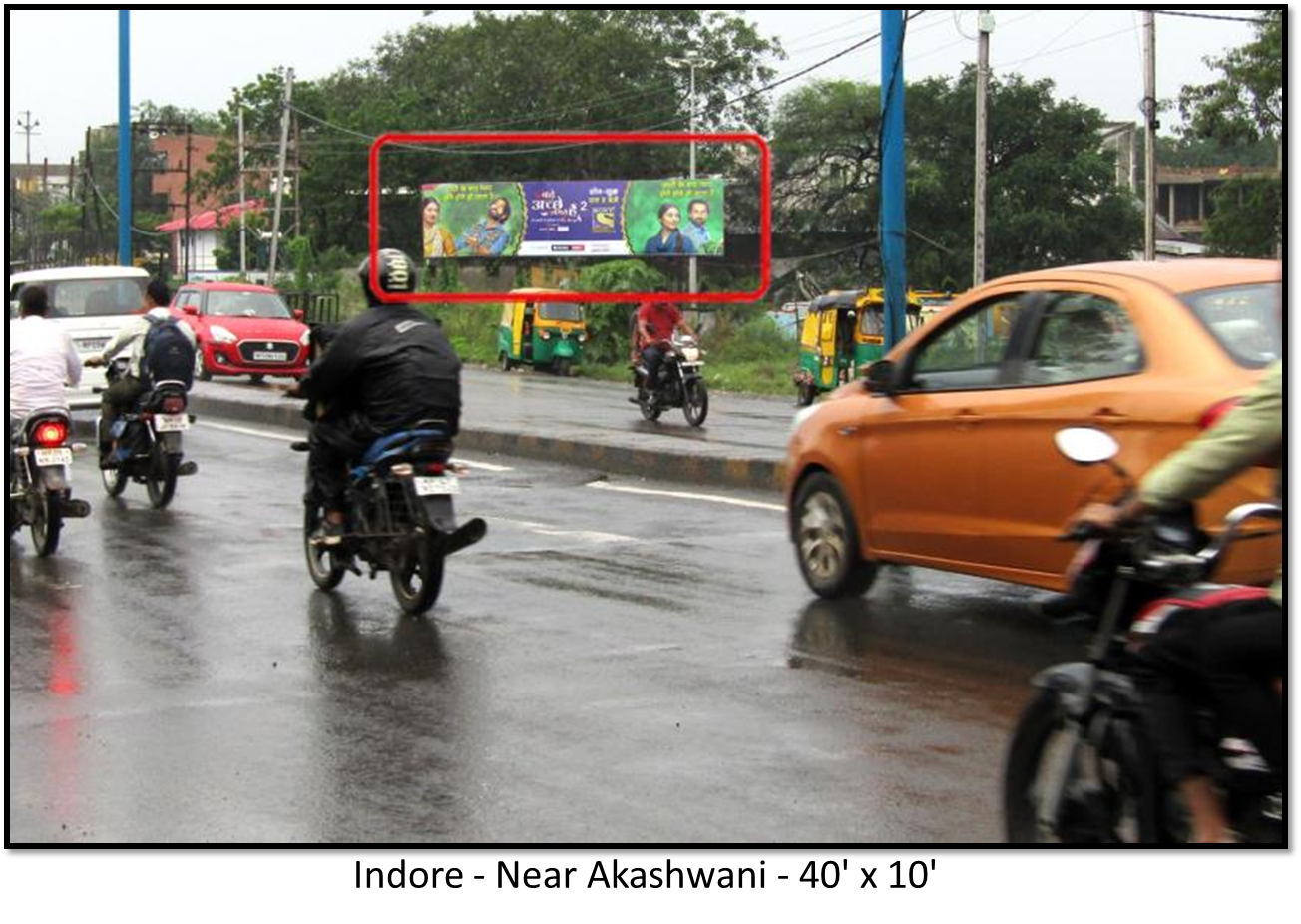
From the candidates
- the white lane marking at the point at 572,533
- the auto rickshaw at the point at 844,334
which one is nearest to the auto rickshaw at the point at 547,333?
the auto rickshaw at the point at 844,334

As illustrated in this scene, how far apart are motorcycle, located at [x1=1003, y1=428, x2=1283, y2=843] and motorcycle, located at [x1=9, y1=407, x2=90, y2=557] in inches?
305

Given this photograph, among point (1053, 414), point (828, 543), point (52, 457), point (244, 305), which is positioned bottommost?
point (828, 543)

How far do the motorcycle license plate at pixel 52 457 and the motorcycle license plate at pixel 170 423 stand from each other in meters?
2.28

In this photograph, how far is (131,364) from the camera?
14047 mm

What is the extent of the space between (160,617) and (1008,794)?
5.33 meters

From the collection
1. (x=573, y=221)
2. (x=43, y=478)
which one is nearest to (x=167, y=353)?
(x=43, y=478)

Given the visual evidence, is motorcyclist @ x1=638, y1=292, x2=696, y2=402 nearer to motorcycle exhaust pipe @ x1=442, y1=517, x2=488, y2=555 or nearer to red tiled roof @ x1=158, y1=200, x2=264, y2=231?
motorcycle exhaust pipe @ x1=442, y1=517, x2=488, y2=555

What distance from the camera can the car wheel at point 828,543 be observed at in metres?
9.26

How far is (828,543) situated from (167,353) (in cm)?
606

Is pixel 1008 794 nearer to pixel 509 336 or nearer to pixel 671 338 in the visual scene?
pixel 671 338

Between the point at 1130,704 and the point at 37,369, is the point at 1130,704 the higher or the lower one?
the lower one

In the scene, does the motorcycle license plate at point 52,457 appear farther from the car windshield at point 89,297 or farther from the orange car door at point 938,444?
the car windshield at point 89,297

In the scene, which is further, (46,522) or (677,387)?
(677,387)

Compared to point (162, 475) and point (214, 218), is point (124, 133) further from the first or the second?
point (214, 218)
